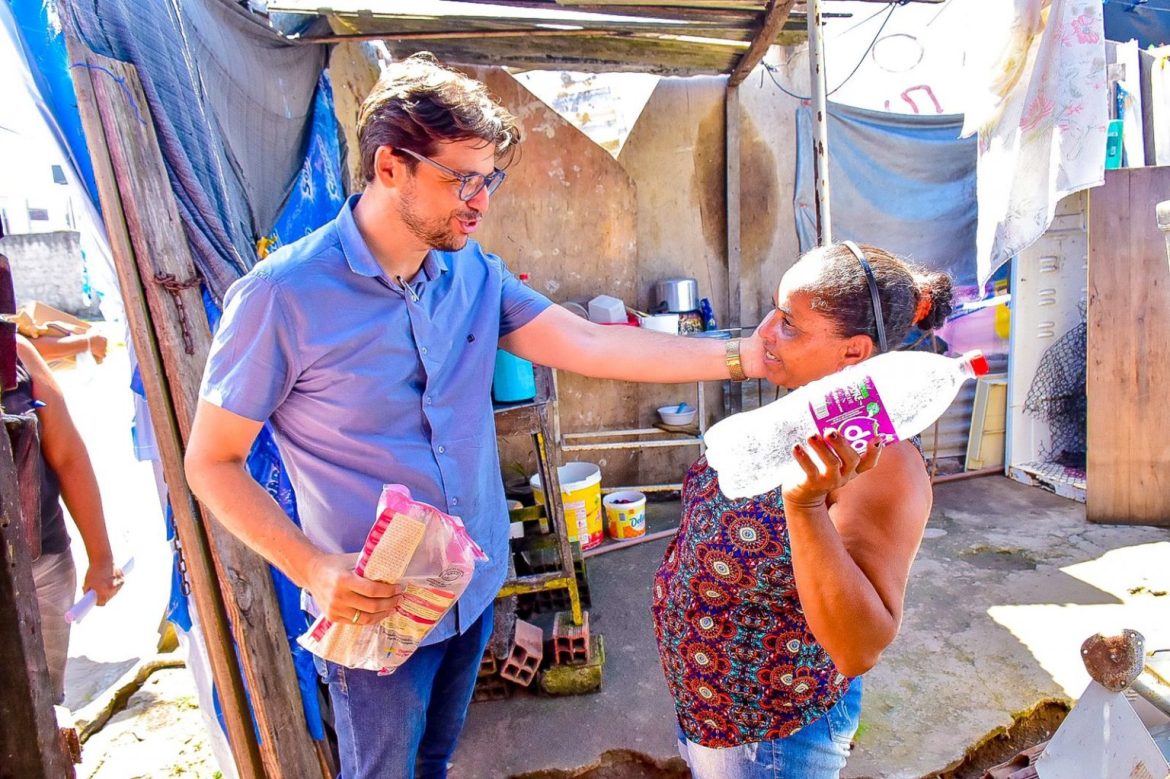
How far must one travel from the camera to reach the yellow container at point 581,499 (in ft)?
14.4

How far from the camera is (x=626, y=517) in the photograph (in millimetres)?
4844

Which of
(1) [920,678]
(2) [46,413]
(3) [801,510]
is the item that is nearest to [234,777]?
(2) [46,413]

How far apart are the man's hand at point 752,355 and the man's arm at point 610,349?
0.13m

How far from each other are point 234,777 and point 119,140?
7.10 ft

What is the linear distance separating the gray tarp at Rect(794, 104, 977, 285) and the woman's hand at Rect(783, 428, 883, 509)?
4.97 metres

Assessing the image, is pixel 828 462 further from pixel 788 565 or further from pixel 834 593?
pixel 788 565

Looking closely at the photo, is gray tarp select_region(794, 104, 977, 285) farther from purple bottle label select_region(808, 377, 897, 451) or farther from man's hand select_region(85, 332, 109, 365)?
purple bottle label select_region(808, 377, 897, 451)

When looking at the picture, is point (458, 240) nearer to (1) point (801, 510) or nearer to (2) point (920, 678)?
(1) point (801, 510)

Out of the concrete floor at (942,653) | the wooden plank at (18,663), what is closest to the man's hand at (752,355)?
the wooden plank at (18,663)

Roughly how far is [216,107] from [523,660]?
104 inches

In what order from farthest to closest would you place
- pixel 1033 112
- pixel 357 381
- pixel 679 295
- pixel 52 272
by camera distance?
pixel 52 272, pixel 679 295, pixel 1033 112, pixel 357 381

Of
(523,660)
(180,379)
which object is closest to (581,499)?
(523,660)

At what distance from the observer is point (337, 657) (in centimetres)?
149

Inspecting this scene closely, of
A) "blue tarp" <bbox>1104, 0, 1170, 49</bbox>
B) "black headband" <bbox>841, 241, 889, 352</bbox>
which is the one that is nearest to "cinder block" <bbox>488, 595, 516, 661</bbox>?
"black headband" <bbox>841, 241, 889, 352</bbox>
